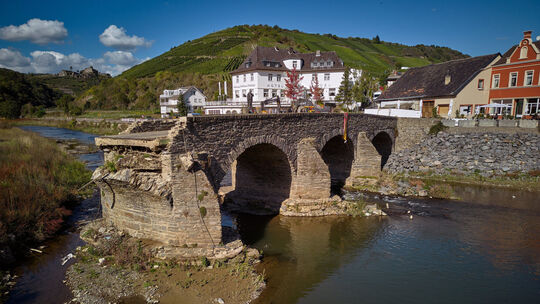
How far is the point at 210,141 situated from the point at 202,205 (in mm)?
2441

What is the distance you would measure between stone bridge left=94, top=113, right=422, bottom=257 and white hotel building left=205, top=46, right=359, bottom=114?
80.2 feet

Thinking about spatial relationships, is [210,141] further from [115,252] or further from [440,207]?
[440,207]

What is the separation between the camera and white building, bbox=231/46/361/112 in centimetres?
4206

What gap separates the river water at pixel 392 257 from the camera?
404 inches

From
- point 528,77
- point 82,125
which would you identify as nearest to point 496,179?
point 528,77

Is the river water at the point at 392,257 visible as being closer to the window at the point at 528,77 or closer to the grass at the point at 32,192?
the grass at the point at 32,192

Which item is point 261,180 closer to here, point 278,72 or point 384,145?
point 384,145

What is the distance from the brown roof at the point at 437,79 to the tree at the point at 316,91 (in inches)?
323

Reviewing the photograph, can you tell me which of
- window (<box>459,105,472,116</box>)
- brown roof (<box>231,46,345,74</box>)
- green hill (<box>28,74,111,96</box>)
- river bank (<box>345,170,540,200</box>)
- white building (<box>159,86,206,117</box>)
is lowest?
river bank (<box>345,170,540,200</box>)

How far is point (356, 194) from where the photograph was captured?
21.3m

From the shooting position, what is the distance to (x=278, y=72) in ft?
143

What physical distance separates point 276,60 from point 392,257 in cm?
3718

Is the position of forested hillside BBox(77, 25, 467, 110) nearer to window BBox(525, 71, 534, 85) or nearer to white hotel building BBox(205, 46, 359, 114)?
white hotel building BBox(205, 46, 359, 114)

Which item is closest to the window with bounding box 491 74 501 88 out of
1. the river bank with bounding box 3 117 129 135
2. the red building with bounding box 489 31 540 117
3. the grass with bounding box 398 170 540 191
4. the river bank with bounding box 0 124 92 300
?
the red building with bounding box 489 31 540 117
